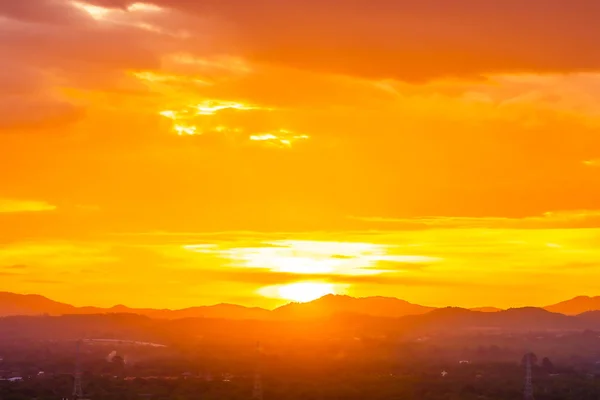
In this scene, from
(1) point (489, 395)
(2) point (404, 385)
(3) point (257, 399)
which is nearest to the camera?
(3) point (257, 399)

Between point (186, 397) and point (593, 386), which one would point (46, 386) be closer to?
point (186, 397)

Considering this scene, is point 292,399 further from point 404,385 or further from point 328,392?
point 404,385

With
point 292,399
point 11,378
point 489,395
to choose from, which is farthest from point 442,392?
point 11,378

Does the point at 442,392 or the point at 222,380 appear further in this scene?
the point at 222,380

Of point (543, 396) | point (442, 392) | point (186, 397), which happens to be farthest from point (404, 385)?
point (186, 397)

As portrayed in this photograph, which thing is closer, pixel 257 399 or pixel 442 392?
pixel 257 399

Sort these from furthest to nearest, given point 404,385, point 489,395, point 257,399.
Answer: point 404,385, point 489,395, point 257,399

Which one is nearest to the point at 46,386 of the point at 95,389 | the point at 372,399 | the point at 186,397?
the point at 95,389
